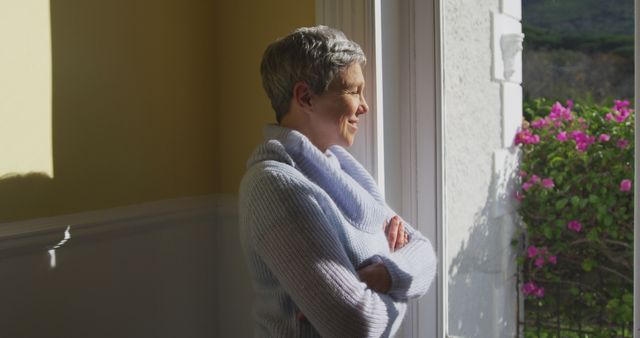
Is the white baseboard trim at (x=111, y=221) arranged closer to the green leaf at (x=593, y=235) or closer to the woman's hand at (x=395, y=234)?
the woman's hand at (x=395, y=234)

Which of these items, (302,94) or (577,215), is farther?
(577,215)

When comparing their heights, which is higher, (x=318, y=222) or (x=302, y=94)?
(x=302, y=94)

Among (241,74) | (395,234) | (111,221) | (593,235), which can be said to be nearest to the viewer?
(395,234)

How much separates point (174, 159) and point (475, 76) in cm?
88

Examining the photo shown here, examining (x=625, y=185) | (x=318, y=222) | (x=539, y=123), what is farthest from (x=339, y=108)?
(x=625, y=185)

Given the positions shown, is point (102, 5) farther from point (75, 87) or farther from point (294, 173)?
point (294, 173)

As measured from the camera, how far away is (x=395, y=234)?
5.00 ft

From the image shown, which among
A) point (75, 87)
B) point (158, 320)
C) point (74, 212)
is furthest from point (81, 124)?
point (158, 320)

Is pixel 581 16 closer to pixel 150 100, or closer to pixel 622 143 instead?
pixel 622 143

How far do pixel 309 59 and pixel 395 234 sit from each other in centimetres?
44

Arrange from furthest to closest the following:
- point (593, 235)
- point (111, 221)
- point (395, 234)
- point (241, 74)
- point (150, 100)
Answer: point (241, 74) < point (150, 100) < point (111, 221) < point (593, 235) < point (395, 234)

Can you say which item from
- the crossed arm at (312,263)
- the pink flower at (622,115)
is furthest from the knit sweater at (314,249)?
the pink flower at (622,115)

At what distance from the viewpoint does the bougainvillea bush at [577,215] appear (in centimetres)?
160

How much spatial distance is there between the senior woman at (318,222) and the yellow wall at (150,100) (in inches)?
17.4
